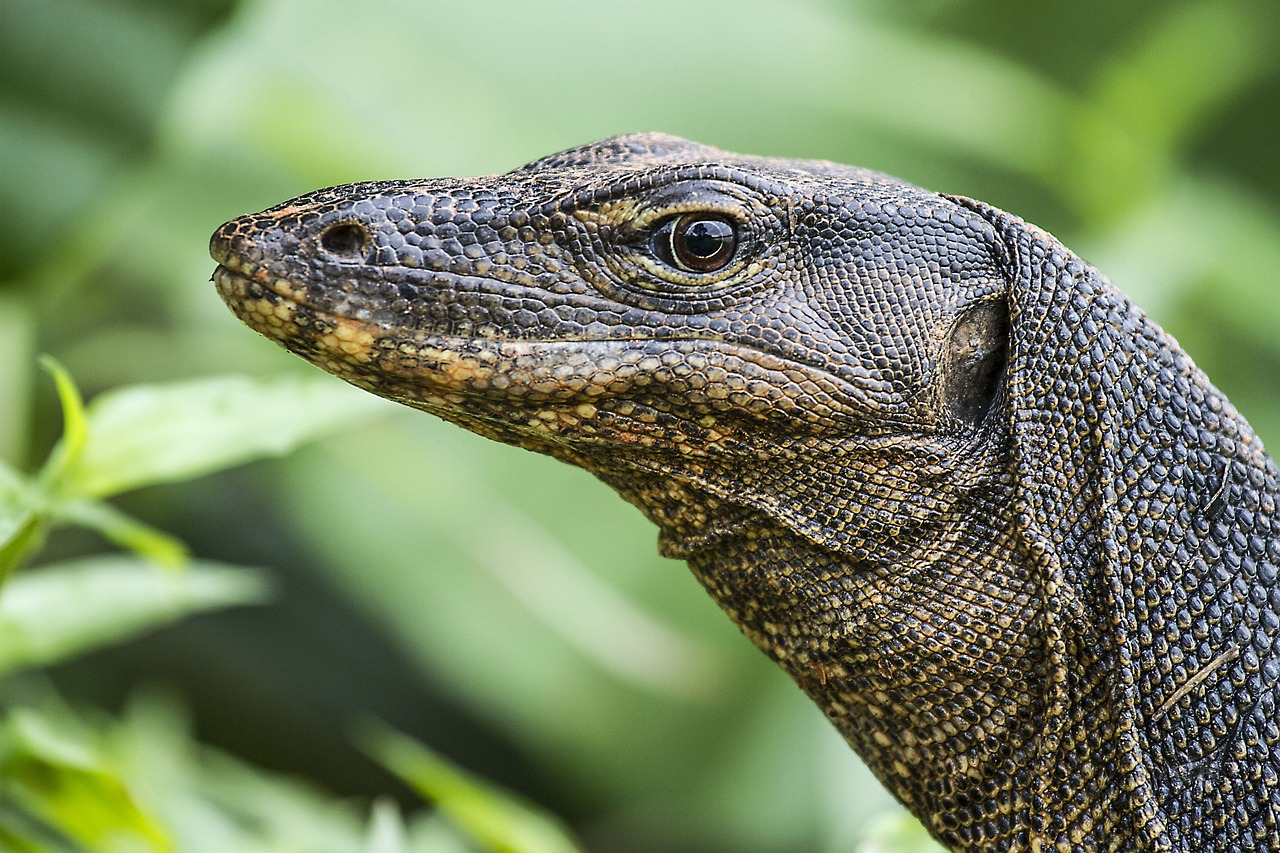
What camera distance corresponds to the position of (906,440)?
6.62 feet

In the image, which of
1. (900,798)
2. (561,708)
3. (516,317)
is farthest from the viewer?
(561,708)

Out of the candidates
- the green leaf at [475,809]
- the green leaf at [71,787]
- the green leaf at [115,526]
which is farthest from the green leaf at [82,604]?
the green leaf at [475,809]

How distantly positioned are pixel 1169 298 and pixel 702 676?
2.24 metres

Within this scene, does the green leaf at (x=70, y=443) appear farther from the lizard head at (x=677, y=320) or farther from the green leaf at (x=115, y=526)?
the lizard head at (x=677, y=320)

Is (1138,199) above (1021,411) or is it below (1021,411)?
above

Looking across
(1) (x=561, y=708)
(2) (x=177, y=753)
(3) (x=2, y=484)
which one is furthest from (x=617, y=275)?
(1) (x=561, y=708)

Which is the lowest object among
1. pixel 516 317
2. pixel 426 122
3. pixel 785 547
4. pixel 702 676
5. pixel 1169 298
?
pixel 785 547

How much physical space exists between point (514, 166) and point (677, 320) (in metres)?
3.41

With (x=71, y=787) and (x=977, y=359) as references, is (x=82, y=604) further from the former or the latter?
(x=977, y=359)

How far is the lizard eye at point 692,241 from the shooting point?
6.49ft

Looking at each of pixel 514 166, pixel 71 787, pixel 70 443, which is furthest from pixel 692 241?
pixel 514 166

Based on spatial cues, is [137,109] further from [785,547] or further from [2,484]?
[785,547]

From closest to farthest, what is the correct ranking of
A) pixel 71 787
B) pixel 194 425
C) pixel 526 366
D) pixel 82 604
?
1. pixel 526 366
2. pixel 194 425
3. pixel 71 787
4. pixel 82 604

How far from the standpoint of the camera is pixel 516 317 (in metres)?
1.91
